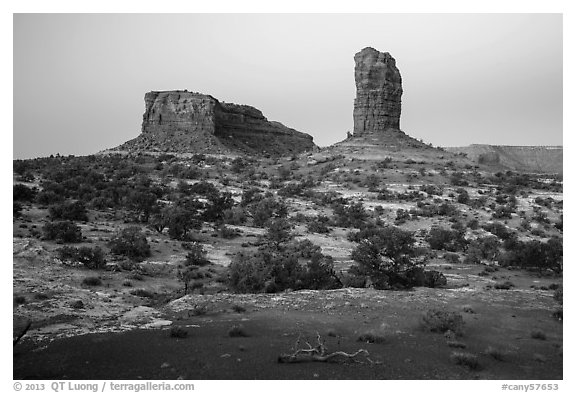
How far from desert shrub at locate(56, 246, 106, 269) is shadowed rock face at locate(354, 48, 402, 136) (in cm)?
5350

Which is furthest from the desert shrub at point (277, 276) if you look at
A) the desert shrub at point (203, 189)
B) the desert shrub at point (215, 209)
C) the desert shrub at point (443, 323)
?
the desert shrub at point (203, 189)

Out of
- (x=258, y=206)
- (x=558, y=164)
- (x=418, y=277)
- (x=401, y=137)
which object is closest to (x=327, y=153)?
(x=401, y=137)

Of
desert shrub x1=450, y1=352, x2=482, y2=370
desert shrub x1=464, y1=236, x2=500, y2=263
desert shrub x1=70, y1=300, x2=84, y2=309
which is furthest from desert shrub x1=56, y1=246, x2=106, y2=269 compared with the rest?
desert shrub x1=464, y1=236, x2=500, y2=263

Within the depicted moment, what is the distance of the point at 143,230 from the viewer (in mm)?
29609

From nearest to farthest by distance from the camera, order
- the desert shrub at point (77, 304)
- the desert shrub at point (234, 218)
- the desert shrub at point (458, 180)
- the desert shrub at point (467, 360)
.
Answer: the desert shrub at point (467, 360)
the desert shrub at point (77, 304)
the desert shrub at point (234, 218)
the desert shrub at point (458, 180)

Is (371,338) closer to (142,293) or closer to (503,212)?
(142,293)

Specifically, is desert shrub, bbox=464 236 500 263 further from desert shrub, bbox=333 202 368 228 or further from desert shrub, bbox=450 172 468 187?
desert shrub, bbox=450 172 468 187

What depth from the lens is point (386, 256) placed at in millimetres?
20312

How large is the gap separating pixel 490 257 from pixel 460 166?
36.0 meters

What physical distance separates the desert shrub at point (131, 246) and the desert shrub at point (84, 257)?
2520mm

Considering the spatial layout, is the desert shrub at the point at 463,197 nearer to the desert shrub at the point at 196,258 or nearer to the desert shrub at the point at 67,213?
the desert shrub at the point at 196,258

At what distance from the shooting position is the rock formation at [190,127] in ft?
260

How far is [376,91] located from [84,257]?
54.4 m
